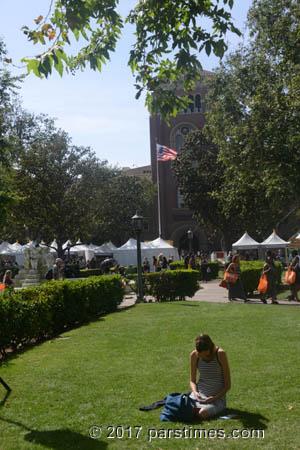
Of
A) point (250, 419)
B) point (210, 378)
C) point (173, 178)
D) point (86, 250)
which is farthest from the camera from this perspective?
point (173, 178)

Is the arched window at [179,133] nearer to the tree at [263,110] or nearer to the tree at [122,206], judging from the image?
the tree at [122,206]

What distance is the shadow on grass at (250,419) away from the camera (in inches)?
174

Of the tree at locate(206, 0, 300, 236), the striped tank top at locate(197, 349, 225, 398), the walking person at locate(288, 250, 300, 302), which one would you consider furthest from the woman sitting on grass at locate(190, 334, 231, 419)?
the tree at locate(206, 0, 300, 236)

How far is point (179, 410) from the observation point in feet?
15.2

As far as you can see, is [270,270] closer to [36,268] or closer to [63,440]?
[63,440]

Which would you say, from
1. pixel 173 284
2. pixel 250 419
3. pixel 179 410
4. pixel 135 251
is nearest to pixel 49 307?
pixel 179 410

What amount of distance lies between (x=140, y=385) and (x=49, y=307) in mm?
4180

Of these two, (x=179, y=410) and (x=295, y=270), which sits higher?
(x=295, y=270)

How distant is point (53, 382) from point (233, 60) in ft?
71.8

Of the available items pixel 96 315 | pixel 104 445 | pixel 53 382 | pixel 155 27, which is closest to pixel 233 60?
pixel 96 315

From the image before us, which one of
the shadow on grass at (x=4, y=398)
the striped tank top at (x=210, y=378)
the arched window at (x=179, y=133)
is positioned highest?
the arched window at (x=179, y=133)

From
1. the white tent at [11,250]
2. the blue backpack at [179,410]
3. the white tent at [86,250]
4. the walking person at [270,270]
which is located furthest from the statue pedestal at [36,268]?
the blue backpack at [179,410]

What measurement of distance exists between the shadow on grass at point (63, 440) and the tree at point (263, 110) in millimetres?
17163

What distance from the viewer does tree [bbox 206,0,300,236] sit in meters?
20.1
